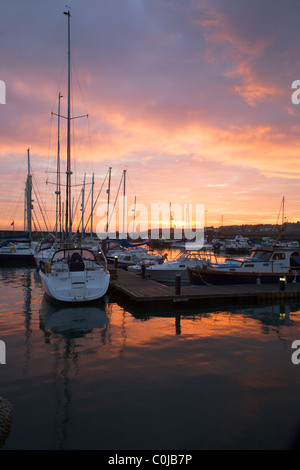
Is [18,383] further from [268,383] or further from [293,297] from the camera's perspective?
[293,297]

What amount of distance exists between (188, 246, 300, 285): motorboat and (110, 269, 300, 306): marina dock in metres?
0.76

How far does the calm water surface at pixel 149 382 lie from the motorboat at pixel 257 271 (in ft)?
20.7

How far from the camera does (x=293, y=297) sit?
18.4 m

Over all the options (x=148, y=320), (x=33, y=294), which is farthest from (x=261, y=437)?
(x=33, y=294)

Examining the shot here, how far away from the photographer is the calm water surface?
19.3 ft

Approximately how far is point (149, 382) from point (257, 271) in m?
15.0

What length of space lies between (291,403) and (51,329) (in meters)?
9.01

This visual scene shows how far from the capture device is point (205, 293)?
17453mm

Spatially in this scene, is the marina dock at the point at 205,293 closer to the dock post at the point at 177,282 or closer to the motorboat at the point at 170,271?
the dock post at the point at 177,282

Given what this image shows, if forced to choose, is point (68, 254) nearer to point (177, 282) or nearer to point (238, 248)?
point (177, 282)

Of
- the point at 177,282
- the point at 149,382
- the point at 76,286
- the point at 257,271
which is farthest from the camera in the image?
the point at 257,271

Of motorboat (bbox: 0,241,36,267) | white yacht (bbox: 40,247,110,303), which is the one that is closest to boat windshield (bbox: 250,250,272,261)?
white yacht (bbox: 40,247,110,303)

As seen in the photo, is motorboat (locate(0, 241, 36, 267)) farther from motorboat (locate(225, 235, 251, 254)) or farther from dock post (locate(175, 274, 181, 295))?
motorboat (locate(225, 235, 251, 254))

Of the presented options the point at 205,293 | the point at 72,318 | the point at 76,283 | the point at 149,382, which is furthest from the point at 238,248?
the point at 149,382
